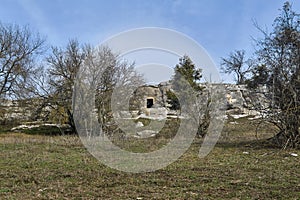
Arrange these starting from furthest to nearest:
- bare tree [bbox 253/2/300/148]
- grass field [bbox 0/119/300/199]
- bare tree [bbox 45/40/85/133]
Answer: bare tree [bbox 45/40/85/133], bare tree [bbox 253/2/300/148], grass field [bbox 0/119/300/199]

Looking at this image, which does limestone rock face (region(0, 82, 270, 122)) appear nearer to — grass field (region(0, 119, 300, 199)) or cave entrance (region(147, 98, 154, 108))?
cave entrance (region(147, 98, 154, 108))

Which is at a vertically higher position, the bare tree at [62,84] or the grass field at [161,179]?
the bare tree at [62,84]

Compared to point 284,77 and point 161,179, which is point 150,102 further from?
point 161,179

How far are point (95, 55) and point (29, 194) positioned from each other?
38.7 ft

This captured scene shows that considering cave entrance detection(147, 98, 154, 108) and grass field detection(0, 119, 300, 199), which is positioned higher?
cave entrance detection(147, 98, 154, 108)

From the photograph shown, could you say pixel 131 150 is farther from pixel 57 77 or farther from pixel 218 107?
pixel 57 77

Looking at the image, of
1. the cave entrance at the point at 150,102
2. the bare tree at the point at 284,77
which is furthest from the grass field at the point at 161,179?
the cave entrance at the point at 150,102

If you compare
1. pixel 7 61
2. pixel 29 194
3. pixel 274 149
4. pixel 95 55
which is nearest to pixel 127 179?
pixel 29 194

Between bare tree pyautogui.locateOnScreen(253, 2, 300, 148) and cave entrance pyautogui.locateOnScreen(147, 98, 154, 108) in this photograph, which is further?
cave entrance pyautogui.locateOnScreen(147, 98, 154, 108)

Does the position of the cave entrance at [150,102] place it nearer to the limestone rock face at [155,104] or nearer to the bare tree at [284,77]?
the limestone rock face at [155,104]

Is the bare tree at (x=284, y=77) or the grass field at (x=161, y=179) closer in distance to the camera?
the grass field at (x=161, y=179)

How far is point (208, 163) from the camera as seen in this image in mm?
6711

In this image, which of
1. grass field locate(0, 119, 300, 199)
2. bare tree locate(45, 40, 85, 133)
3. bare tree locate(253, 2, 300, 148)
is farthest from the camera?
bare tree locate(45, 40, 85, 133)

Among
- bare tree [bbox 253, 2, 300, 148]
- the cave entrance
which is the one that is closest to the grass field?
bare tree [bbox 253, 2, 300, 148]
